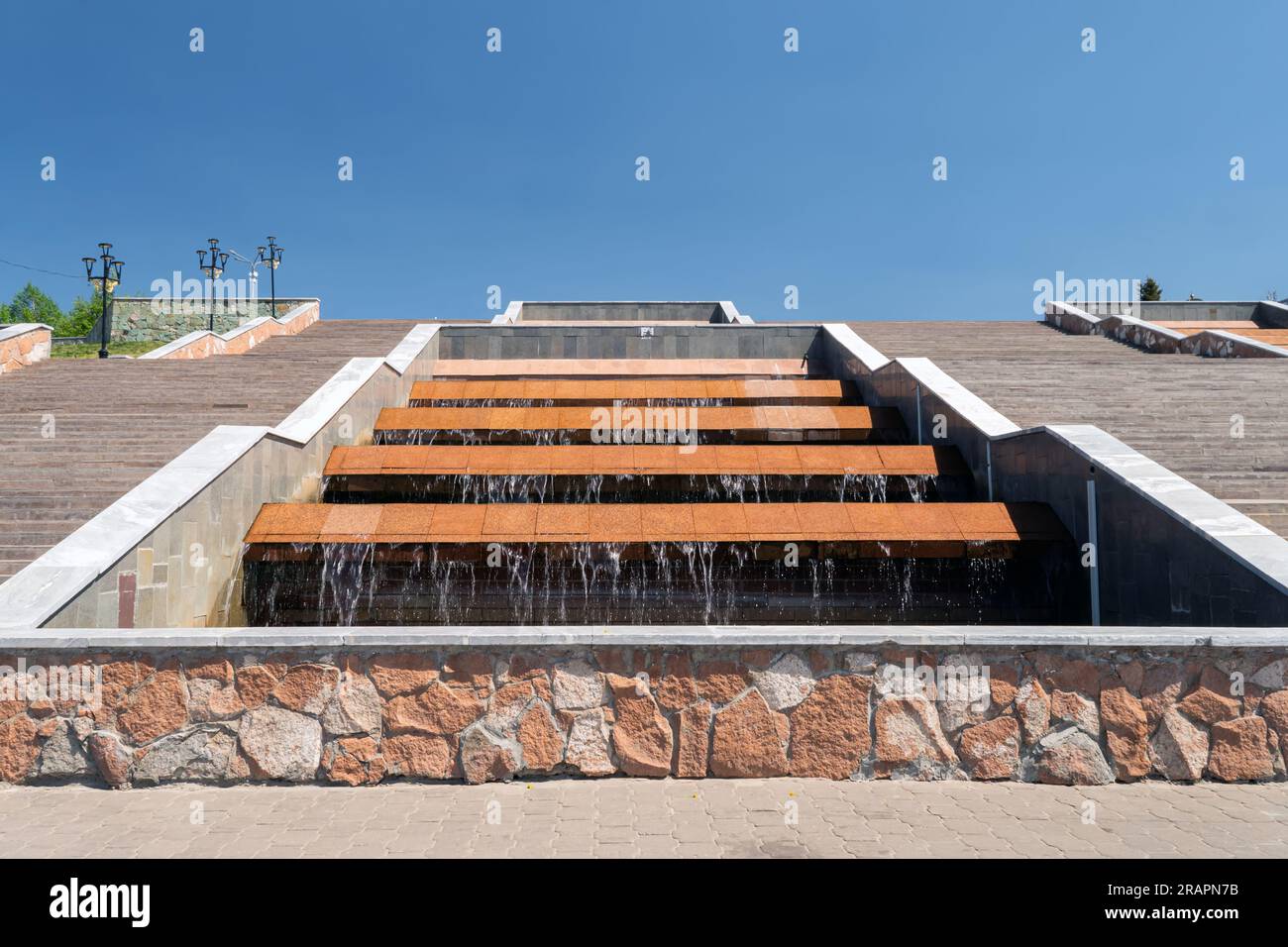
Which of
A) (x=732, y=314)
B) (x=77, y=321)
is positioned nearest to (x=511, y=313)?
(x=732, y=314)

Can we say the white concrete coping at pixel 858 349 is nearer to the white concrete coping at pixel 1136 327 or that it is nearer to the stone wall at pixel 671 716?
the white concrete coping at pixel 1136 327

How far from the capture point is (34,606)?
5.05 metres

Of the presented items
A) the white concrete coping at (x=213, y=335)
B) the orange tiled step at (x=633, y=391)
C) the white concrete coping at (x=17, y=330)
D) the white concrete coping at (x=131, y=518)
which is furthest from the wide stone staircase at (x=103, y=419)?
the white concrete coping at (x=213, y=335)

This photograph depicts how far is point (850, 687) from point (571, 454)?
602cm

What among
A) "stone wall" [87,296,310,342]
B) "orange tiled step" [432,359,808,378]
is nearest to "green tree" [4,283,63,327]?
"stone wall" [87,296,310,342]

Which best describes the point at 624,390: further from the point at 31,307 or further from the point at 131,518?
the point at 31,307

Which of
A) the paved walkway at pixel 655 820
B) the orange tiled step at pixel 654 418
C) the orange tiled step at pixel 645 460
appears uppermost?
the orange tiled step at pixel 654 418

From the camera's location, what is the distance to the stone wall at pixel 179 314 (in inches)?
1296

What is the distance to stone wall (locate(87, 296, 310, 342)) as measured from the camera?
108 ft

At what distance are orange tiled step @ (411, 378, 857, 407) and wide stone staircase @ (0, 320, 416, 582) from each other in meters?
2.08

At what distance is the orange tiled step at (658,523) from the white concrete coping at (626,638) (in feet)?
11.6

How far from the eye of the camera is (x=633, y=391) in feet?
42.0

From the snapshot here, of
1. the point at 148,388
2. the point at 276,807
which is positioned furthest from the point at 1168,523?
the point at 148,388

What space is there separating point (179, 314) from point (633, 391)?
28.1 metres
